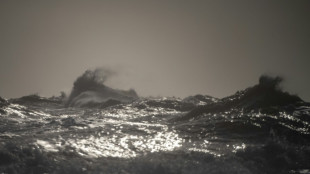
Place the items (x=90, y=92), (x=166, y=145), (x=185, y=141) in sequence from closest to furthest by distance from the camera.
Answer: (x=166, y=145)
(x=185, y=141)
(x=90, y=92)

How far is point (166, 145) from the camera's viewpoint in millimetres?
14102

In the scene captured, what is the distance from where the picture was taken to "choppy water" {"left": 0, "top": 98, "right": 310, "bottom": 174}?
453 inches

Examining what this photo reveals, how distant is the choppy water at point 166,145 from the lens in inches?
453

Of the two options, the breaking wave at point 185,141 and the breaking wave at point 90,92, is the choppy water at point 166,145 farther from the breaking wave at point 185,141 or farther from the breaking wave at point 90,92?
the breaking wave at point 90,92

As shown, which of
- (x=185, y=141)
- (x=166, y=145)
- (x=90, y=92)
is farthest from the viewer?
(x=90, y=92)

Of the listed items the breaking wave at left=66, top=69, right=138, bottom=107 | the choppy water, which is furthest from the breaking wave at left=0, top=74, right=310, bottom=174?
the breaking wave at left=66, top=69, right=138, bottom=107

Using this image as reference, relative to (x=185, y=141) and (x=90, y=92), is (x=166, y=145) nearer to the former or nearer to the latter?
(x=185, y=141)

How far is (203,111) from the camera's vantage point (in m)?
21.1

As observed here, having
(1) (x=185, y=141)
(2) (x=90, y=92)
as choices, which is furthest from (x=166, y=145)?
(2) (x=90, y=92)

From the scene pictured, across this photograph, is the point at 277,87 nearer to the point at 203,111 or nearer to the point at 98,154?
the point at 203,111

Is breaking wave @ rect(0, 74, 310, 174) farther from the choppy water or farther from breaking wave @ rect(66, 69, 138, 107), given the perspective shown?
breaking wave @ rect(66, 69, 138, 107)

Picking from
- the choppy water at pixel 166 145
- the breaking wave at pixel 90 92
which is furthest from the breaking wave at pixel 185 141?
the breaking wave at pixel 90 92

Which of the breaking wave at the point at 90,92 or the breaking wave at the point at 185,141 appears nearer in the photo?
the breaking wave at the point at 185,141

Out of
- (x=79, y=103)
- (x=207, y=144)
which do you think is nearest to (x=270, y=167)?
(x=207, y=144)
